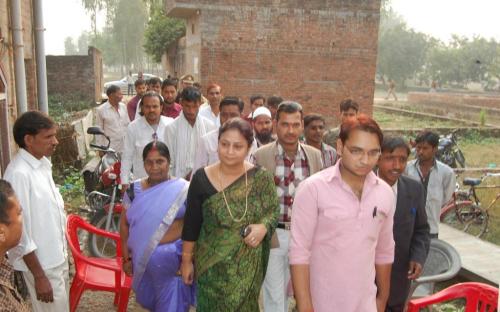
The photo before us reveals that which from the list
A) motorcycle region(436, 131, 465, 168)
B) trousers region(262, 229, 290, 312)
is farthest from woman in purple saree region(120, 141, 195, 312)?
motorcycle region(436, 131, 465, 168)

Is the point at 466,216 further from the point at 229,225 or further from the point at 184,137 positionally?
the point at 229,225

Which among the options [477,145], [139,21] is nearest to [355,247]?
[477,145]

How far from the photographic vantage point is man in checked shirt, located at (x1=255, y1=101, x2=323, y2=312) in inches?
141

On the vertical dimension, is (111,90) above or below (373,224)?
above

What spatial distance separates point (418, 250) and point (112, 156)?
15.3 feet

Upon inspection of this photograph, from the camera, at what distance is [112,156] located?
6.66 m

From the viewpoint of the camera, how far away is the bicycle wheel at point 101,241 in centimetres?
555

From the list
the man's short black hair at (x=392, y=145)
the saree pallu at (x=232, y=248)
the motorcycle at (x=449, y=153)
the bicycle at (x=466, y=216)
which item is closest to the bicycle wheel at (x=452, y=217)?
the bicycle at (x=466, y=216)

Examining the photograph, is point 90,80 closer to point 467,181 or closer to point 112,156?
point 112,156

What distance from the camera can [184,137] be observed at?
5074mm

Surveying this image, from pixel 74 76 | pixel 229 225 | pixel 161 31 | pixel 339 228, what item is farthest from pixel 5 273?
pixel 161 31

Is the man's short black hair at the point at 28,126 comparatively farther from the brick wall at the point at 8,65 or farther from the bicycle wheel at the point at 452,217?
the bicycle wheel at the point at 452,217

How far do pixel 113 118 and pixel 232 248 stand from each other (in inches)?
203

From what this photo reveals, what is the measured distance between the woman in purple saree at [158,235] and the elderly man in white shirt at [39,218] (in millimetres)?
474
